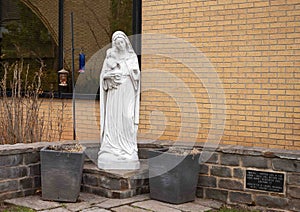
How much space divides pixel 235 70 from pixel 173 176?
2067mm

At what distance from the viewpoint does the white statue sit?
20.7 ft

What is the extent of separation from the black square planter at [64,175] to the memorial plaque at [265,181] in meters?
2.15

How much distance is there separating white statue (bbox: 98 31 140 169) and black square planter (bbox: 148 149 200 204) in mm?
495

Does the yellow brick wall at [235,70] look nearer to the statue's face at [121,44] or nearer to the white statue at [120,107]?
the white statue at [120,107]

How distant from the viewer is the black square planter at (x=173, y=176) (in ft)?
18.8

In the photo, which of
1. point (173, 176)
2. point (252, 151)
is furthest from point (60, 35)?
point (252, 151)

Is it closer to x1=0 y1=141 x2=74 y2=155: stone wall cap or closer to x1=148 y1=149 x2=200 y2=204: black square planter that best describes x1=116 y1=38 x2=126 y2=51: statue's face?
x1=148 y1=149 x2=200 y2=204: black square planter

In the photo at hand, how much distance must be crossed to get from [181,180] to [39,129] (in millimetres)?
3079

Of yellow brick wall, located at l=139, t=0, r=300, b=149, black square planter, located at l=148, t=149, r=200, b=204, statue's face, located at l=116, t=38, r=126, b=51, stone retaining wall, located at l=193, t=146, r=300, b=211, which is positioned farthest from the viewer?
yellow brick wall, located at l=139, t=0, r=300, b=149

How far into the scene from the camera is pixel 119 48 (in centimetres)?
631

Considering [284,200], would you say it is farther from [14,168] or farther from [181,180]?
[14,168]

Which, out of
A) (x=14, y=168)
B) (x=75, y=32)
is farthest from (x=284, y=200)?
(x=75, y=32)

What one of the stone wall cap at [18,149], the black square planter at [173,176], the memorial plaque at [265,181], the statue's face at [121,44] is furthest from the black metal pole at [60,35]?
the memorial plaque at [265,181]

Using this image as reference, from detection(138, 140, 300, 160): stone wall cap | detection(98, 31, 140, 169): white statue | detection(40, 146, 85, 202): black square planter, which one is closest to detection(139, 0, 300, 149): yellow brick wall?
detection(138, 140, 300, 160): stone wall cap
